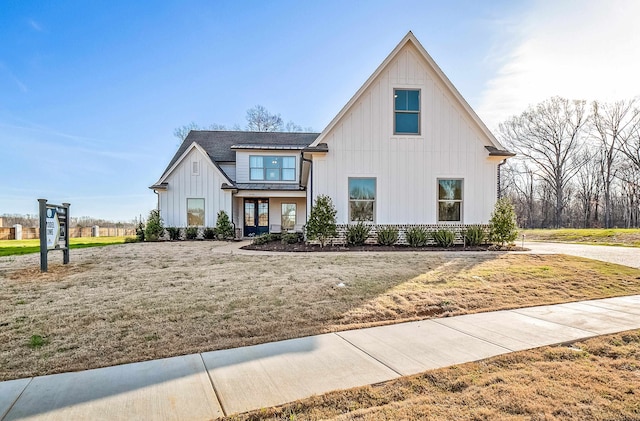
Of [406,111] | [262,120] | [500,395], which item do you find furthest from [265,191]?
[500,395]

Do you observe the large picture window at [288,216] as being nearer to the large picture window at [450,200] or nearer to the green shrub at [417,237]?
the green shrub at [417,237]

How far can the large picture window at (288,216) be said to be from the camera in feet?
71.3

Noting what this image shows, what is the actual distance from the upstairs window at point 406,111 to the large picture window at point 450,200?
2.45 metres

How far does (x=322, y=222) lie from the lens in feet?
41.7

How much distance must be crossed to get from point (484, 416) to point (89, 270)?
8.82m

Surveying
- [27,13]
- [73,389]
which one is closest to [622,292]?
[73,389]

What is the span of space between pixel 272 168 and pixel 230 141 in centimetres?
439

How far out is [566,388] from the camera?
2.69m

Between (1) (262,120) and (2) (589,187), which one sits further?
(2) (589,187)

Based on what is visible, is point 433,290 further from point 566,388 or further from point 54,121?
point 54,121

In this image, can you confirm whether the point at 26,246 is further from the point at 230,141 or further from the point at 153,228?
the point at 230,141

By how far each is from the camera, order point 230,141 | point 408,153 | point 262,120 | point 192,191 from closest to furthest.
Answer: point 408,153
point 192,191
point 230,141
point 262,120

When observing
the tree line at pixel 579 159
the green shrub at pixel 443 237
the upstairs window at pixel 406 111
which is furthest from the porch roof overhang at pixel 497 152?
the tree line at pixel 579 159

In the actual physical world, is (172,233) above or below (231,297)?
above
